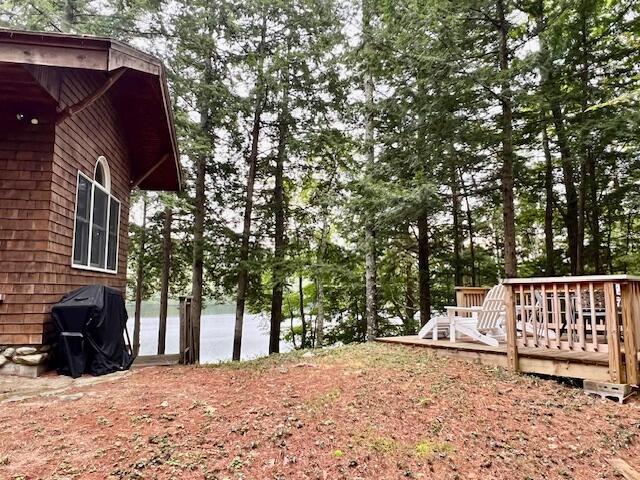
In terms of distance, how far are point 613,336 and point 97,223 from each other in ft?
23.8

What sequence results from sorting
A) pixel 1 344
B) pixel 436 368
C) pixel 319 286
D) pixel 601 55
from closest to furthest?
pixel 1 344, pixel 436 368, pixel 601 55, pixel 319 286

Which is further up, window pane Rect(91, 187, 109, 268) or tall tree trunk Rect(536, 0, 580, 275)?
tall tree trunk Rect(536, 0, 580, 275)

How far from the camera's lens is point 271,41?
12.7 m

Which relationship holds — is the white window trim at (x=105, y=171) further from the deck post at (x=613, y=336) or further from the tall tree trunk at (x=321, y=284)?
the deck post at (x=613, y=336)

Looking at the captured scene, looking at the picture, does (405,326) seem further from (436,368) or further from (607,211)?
(436,368)

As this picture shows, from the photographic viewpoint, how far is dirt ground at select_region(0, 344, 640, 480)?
2.61m

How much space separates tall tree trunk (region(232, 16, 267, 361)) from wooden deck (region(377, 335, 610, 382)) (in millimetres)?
7098

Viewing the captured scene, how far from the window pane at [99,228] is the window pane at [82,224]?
239mm

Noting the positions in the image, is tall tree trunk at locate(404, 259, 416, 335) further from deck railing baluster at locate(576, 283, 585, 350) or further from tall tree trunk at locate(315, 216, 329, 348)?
deck railing baluster at locate(576, 283, 585, 350)

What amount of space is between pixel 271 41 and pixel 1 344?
37.1 ft

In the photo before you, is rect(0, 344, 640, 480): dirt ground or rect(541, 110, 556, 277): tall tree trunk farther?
rect(541, 110, 556, 277): tall tree trunk

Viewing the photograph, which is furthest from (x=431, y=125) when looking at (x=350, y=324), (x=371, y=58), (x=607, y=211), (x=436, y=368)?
(x=350, y=324)

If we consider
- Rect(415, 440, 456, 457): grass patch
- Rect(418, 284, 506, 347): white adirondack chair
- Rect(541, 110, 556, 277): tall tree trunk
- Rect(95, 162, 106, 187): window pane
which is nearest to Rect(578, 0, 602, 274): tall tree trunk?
Rect(541, 110, 556, 277): tall tree trunk

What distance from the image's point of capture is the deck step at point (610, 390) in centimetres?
399
